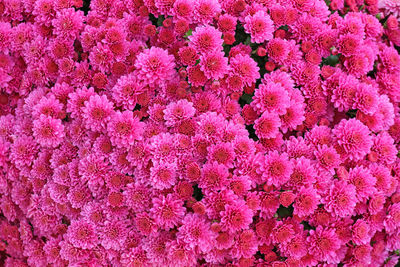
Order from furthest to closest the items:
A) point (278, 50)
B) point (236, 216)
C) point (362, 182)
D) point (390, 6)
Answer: point (390, 6), point (278, 50), point (362, 182), point (236, 216)

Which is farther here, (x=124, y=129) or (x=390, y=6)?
(x=390, y=6)

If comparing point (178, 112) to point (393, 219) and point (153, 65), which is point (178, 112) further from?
point (393, 219)

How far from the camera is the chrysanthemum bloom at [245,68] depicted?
1534 millimetres

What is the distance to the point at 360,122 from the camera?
1.52 metres

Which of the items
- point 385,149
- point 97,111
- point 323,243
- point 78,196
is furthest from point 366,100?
point 78,196

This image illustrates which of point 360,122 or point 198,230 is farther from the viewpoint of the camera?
point 360,122

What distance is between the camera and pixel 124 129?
1.48 meters

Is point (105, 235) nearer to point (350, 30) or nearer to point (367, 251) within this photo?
point (367, 251)

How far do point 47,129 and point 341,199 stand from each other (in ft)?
3.82

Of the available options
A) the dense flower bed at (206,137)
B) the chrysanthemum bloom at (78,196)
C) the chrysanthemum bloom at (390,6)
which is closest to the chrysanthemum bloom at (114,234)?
the dense flower bed at (206,137)

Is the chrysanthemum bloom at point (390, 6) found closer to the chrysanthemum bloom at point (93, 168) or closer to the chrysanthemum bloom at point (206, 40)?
the chrysanthemum bloom at point (206, 40)

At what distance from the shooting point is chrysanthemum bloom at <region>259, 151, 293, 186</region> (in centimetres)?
143

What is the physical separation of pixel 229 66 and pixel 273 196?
53 centimetres

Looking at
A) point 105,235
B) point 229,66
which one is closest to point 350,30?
point 229,66
